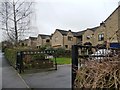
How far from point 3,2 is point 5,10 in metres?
1.32

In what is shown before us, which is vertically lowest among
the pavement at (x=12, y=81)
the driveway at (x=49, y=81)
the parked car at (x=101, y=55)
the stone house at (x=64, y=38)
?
the pavement at (x=12, y=81)

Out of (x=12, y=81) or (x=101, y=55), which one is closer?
(x=101, y=55)

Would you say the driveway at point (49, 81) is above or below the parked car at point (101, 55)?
below

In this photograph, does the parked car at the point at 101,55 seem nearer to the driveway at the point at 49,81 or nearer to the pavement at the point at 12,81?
the driveway at the point at 49,81

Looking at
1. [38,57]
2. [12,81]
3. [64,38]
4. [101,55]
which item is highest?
[64,38]

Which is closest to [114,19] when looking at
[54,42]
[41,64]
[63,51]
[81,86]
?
[63,51]

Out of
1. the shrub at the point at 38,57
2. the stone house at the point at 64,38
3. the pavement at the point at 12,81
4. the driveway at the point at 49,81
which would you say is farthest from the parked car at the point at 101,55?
the stone house at the point at 64,38

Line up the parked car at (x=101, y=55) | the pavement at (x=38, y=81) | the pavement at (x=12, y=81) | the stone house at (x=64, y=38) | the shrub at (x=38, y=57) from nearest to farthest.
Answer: the parked car at (x=101, y=55), the pavement at (x=38, y=81), the pavement at (x=12, y=81), the shrub at (x=38, y=57), the stone house at (x=64, y=38)

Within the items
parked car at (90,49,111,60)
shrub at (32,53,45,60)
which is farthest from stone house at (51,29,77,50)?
parked car at (90,49,111,60)

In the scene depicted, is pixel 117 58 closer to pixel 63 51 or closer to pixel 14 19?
pixel 14 19

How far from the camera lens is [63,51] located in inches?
1545

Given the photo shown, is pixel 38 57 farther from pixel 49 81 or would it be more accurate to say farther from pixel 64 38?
pixel 64 38

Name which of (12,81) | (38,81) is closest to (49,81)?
(38,81)

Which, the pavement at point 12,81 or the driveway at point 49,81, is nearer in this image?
the driveway at point 49,81
